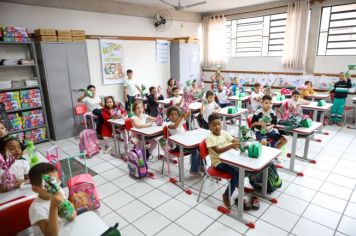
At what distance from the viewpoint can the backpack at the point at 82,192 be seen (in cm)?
258

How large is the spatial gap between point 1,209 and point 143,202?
5.63 ft

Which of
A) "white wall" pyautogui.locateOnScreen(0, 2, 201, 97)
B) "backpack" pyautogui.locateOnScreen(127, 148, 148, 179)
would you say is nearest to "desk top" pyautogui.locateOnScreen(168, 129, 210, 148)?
"backpack" pyautogui.locateOnScreen(127, 148, 148, 179)

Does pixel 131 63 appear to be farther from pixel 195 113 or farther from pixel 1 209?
pixel 1 209

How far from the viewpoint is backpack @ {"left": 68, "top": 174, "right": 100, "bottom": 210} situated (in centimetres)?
258

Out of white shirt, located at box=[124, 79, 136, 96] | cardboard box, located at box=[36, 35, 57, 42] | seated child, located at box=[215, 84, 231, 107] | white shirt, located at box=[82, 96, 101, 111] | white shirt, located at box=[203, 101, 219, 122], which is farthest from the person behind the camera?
white shirt, located at box=[124, 79, 136, 96]

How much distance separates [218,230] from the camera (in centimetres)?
249

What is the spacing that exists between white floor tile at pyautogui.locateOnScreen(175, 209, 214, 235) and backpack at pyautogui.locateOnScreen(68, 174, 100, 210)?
995mm

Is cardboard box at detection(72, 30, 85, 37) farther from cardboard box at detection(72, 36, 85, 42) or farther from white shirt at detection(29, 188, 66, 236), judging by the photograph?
white shirt at detection(29, 188, 66, 236)

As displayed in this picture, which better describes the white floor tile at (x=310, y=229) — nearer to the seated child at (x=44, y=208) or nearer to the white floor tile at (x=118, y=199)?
the white floor tile at (x=118, y=199)

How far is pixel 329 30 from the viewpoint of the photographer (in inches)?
249

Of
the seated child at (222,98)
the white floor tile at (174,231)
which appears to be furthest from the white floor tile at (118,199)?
the seated child at (222,98)

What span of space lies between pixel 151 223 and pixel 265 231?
1194 mm

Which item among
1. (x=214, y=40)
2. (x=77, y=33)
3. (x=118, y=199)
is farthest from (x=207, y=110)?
(x=214, y=40)

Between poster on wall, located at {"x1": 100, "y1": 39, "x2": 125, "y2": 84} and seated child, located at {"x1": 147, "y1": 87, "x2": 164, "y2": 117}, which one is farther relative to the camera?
poster on wall, located at {"x1": 100, "y1": 39, "x2": 125, "y2": 84}
